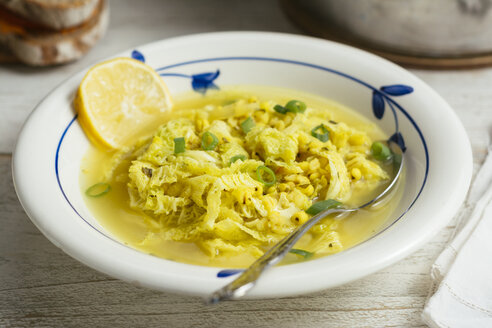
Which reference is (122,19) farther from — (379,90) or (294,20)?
(379,90)

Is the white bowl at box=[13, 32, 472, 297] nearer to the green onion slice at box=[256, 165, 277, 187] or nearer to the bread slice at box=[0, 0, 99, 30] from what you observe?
the green onion slice at box=[256, 165, 277, 187]

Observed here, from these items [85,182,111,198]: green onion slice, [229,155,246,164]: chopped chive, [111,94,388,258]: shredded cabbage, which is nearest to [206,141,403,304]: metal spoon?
→ [111,94,388,258]: shredded cabbage

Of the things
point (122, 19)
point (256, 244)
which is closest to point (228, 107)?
point (256, 244)

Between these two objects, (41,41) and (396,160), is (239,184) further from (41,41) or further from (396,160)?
(41,41)

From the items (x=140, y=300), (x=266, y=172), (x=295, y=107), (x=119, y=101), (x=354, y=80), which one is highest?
(x=354, y=80)

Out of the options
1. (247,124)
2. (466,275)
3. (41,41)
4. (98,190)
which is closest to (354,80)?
(247,124)

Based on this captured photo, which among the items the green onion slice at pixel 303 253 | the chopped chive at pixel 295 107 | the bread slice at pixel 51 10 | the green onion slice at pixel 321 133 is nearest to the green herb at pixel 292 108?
the chopped chive at pixel 295 107

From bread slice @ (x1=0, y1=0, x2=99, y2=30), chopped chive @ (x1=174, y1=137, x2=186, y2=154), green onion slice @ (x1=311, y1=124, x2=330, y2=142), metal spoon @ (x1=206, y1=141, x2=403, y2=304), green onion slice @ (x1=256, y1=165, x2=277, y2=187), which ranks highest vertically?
metal spoon @ (x1=206, y1=141, x2=403, y2=304)
